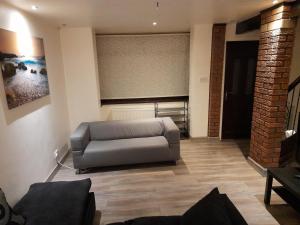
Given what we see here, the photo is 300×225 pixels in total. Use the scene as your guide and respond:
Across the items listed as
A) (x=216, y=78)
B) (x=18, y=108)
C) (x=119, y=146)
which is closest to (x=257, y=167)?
(x=216, y=78)

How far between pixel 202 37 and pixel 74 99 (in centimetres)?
276

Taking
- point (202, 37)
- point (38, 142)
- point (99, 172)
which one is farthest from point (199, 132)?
point (38, 142)

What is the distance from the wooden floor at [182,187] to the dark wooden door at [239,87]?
30.3 inches

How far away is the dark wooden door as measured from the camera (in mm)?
4242

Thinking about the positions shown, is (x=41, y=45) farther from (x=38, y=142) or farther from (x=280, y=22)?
(x=280, y=22)

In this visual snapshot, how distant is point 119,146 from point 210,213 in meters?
2.16

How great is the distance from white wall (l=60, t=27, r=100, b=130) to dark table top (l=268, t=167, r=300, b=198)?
314cm

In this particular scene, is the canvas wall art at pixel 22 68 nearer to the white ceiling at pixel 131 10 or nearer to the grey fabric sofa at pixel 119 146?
the white ceiling at pixel 131 10

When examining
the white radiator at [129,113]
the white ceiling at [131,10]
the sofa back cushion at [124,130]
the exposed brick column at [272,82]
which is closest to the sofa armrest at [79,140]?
the sofa back cushion at [124,130]

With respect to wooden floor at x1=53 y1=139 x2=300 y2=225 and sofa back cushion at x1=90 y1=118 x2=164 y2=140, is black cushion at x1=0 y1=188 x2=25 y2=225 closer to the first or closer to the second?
wooden floor at x1=53 y1=139 x2=300 y2=225

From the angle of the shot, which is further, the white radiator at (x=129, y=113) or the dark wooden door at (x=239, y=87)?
the white radiator at (x=129, y=113)

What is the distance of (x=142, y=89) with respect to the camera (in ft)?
16.1

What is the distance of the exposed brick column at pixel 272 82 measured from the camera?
8.77 ft

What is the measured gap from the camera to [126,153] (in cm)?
327
